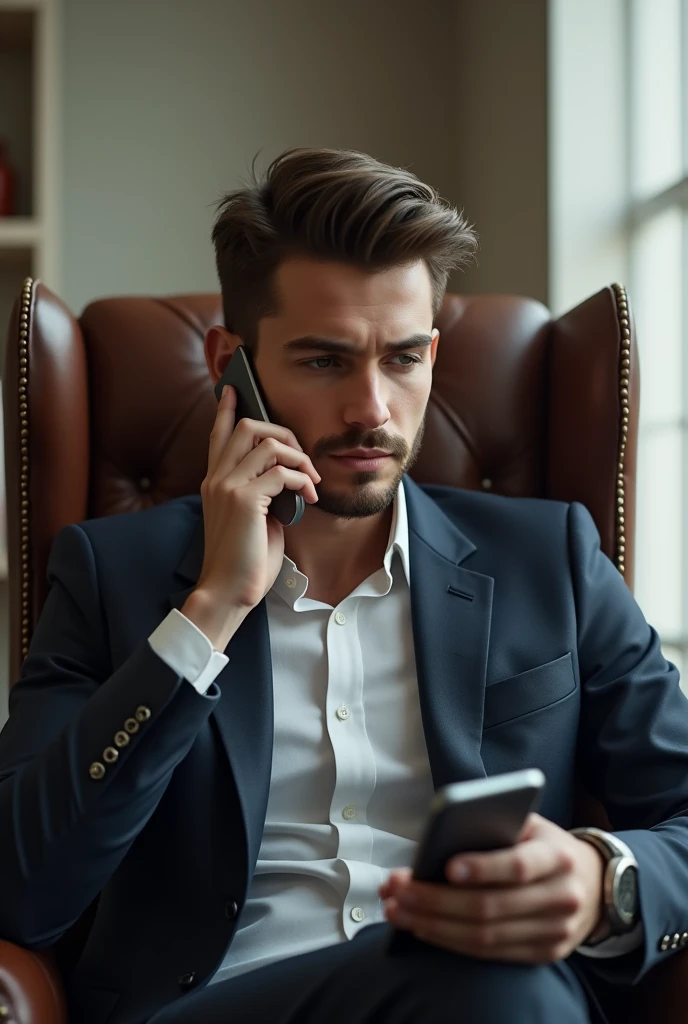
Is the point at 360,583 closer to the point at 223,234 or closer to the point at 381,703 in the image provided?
the point at 381,703

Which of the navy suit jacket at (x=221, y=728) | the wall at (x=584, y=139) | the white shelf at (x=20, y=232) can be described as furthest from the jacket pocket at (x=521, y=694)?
the white shelf at (x=20, y=232)

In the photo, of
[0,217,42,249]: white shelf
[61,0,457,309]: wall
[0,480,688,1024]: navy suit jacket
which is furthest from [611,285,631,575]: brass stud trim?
[0,217,42,249]: white shelf

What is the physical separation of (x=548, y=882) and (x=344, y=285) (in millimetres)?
741

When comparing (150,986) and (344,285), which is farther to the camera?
(344,285)

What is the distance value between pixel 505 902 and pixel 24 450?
939 mm

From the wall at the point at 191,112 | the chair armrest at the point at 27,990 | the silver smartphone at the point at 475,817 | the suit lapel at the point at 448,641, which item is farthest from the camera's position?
the wall at the point at 191,112

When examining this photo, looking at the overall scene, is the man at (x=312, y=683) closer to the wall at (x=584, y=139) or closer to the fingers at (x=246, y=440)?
the fingers at (x=246, y=440)

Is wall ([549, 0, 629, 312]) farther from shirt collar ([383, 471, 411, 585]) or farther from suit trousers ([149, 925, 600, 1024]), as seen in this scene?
suit trousers ([149, 925, 600, 1024])

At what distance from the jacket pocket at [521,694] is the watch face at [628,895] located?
26 cm

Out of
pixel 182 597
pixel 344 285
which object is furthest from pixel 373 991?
pixel 344 285

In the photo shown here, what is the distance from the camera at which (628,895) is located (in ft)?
3.66

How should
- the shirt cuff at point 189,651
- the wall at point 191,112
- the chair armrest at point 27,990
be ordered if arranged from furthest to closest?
the wall at point 191,112, the shirt cuff at point 189,651, the chair armrest at point 27,990

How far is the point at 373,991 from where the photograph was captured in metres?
1.03

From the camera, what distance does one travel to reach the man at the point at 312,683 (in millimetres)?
1172
